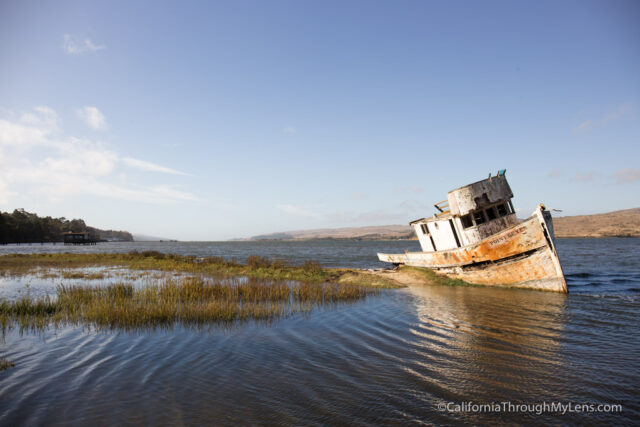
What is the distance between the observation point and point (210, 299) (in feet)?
38.0

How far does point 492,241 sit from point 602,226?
318ft

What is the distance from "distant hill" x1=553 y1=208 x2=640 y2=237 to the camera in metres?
75.3

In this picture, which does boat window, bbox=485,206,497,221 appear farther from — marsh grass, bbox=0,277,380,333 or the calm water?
marsh grass, bbox=0,277,380,333

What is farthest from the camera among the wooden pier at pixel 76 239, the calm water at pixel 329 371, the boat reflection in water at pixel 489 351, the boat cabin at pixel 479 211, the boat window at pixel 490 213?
the wooden pier at pixel 76 239

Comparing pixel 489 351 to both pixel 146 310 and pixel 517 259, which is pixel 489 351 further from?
pixel 517 259

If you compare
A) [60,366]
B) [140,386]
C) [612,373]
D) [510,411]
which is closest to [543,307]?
[612,373]

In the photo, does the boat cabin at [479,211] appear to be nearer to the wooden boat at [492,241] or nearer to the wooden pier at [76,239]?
the wooden boat at [492,241]

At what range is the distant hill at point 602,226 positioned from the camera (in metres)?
75.3

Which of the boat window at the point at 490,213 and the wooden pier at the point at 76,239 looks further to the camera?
the wooden pier at the point at 76,239

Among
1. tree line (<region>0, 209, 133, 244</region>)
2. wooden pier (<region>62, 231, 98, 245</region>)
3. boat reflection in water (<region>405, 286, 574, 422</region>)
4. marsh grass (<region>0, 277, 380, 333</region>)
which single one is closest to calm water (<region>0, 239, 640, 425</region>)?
boat reflection in water (<region>405, 286, 574, 422</region>)

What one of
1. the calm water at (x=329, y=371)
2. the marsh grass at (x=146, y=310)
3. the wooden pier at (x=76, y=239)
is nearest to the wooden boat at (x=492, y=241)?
the calm water at (x=329, y=371)

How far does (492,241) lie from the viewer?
15.7 meters

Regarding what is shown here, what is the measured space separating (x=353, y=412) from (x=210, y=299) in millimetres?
8458

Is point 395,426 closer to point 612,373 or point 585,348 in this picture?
point 612,373
